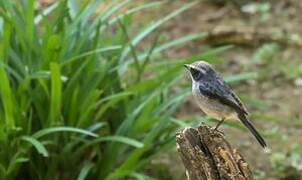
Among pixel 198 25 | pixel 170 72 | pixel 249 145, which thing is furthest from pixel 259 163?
pixel 198 25

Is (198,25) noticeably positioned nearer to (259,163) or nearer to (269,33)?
(269,33)

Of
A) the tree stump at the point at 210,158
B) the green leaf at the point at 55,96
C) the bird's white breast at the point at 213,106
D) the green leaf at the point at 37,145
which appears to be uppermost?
the green leaf at the point at 55,96

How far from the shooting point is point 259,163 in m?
6.07

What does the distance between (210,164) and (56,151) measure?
1.74 m

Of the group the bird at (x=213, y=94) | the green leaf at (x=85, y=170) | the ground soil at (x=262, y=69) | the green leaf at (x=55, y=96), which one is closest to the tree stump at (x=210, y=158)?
the bird at (x=213, y=94)

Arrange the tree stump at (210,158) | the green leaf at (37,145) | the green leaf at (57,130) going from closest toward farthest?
the tree stump at (210,158) → the green leaf at (37,145) → the green leaf at (57,130)

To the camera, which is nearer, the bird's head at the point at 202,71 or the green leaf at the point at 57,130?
the bird's head at the point at 202,71

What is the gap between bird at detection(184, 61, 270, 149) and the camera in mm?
4133

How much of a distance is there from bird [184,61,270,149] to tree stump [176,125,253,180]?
37 cm

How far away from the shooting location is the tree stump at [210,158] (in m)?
3.70

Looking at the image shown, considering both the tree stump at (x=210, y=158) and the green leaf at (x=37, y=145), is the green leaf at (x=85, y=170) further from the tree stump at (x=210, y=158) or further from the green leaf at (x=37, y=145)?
the tree stump at (x=210, y=158)

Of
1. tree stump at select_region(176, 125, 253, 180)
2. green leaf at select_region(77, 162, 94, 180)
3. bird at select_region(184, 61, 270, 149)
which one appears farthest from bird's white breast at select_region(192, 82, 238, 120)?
green leaf at select_region(77, 162, 94, 180)

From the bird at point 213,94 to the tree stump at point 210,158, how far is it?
37cm

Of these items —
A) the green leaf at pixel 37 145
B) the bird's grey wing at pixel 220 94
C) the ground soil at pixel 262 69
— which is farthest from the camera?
the ground soil at pixel 262 69
